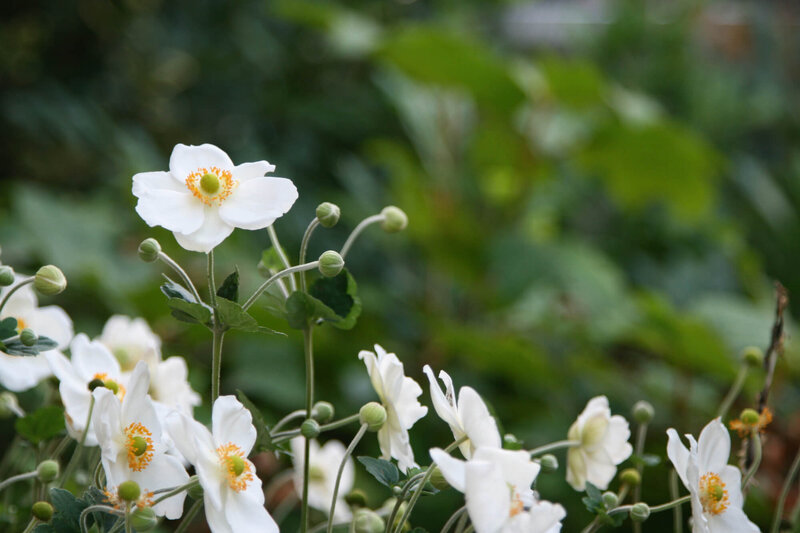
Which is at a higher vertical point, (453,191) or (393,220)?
(393,220)

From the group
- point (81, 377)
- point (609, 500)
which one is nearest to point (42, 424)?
point (81, 377)

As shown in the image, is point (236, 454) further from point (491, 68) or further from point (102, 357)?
point (491, 68)

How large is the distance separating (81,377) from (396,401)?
0.46ft

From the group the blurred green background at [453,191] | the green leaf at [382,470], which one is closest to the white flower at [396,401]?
the green leaf at [382,470]

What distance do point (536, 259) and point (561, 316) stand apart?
0.08 metres

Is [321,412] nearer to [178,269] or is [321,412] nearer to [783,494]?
[178,269]

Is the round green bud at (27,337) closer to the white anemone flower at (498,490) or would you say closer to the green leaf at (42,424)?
the green leaf at (42,424)

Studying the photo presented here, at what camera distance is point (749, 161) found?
1.97m

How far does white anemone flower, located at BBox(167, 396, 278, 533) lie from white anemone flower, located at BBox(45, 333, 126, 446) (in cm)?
6

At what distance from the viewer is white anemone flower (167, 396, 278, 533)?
256 millimetres

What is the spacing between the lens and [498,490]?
9.2 inches

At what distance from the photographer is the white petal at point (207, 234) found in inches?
11.0

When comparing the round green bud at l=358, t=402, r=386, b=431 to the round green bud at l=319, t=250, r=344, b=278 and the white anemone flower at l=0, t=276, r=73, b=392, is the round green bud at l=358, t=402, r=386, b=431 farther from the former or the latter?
the white anemone flower at l=0, t=276, r=73, b=392

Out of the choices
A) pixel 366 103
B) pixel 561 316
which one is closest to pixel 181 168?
pixel 561 316
